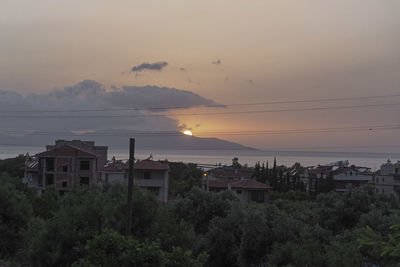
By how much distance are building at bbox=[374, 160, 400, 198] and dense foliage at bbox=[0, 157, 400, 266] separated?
1743 inches

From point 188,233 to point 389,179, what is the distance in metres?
67.9

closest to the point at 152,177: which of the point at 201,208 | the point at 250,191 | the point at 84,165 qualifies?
the point at 84,165

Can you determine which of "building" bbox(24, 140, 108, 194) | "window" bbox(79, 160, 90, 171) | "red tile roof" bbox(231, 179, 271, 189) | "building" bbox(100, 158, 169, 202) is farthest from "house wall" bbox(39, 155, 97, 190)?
"red tile roof" bbox(231, 179, 271, 189)

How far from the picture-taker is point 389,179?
75.8 meters

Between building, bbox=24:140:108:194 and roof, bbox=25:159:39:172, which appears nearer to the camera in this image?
building, bbox=24:140:108:194

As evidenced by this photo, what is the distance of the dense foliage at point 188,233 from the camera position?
33.1 feet

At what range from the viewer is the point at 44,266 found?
1599 cm

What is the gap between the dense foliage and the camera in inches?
398

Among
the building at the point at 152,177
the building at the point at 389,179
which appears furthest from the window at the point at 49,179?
the building at the point at 389,179

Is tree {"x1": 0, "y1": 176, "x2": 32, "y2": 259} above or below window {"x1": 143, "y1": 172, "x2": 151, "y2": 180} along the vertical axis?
below

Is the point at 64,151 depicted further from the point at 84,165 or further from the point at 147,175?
the point at 147,175

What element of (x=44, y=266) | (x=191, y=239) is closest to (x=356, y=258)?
(x=191, y=239)

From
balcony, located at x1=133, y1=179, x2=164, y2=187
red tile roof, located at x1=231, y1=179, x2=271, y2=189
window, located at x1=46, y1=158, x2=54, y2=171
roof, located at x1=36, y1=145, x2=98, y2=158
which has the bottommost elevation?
red tile roof, located at x1=231, y1=179, x2=271, y2=189

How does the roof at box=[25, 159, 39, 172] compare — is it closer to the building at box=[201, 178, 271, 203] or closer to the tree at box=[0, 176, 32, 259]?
the building at box=[201, 178, 271, 203]
